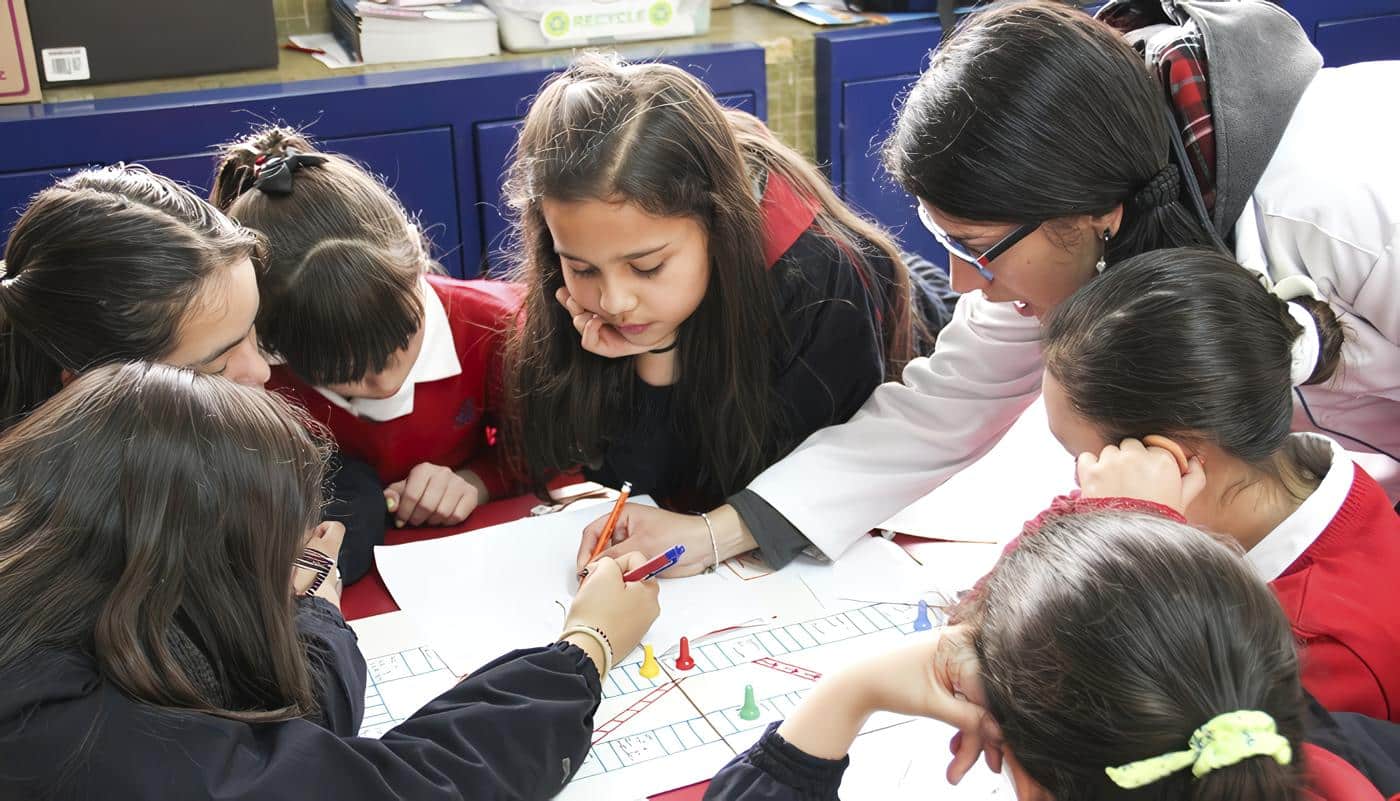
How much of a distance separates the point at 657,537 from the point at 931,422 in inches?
13.6

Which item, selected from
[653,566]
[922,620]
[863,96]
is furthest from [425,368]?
[863,96]

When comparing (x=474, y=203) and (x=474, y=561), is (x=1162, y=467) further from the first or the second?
(x=474, y=203)

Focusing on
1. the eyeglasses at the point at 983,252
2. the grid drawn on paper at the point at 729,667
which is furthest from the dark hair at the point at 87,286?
the eyeglasses at the point at 983,252

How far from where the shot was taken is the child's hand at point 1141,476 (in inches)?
41.3

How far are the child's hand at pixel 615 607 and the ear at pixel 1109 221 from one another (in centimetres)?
53

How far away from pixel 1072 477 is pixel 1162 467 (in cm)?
45

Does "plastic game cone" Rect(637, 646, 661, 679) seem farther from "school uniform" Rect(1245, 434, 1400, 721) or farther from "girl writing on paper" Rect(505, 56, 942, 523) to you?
"school uniform" Rect(1245, 434, 1400, 721)

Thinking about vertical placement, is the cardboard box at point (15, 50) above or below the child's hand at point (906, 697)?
above

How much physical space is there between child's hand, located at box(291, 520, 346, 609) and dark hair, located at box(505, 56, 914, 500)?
0.29m

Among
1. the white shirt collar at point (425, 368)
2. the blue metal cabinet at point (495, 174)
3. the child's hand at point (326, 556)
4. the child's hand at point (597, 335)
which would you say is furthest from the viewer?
the blue metal cabinet at point (495, 174)

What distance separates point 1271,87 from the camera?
1228 millimetres

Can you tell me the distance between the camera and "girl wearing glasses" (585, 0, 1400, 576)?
3.80ft

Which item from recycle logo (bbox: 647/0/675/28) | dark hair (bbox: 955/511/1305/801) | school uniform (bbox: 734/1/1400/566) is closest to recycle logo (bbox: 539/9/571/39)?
recycle logo (bbox: 647/0/675/28)

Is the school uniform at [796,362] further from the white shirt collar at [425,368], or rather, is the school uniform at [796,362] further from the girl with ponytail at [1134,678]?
the girl with ponytail at [1134,678]
